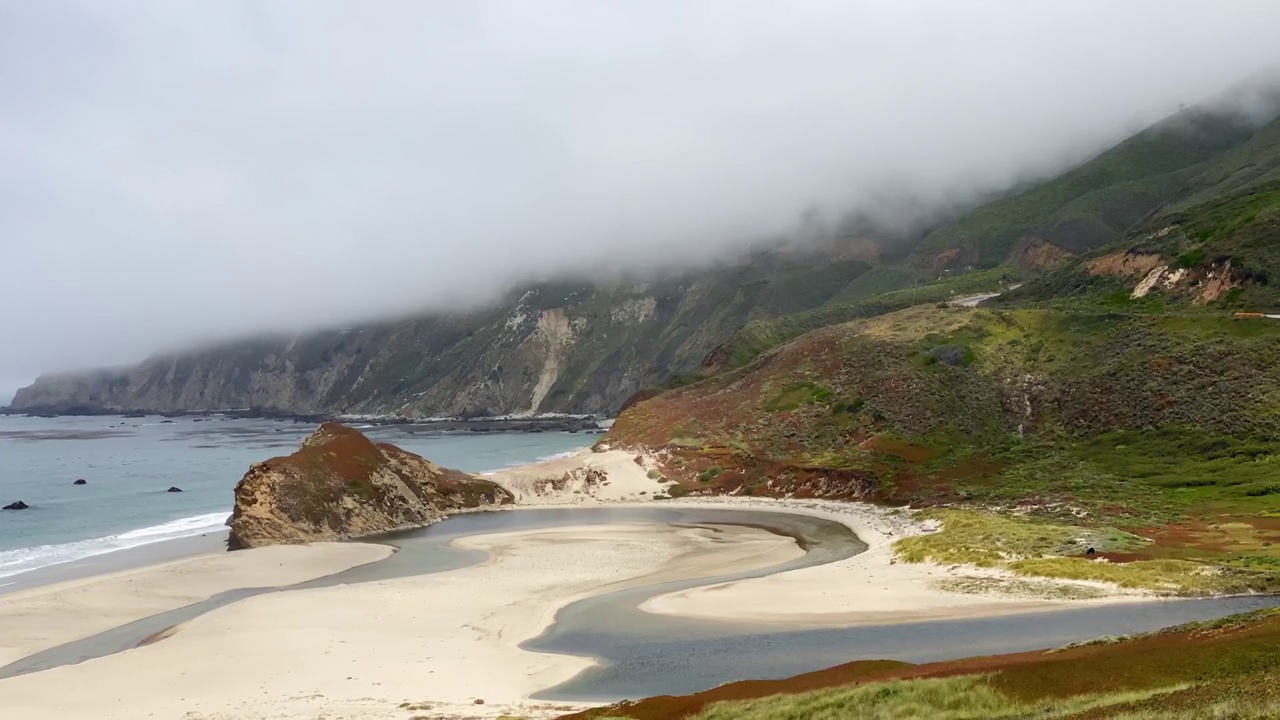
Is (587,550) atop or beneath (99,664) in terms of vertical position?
beneath

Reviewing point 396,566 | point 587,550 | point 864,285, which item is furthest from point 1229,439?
point 864,285

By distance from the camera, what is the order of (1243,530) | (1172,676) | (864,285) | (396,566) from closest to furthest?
(1172,676) → (1243,530) → (396,566) → (864,285)

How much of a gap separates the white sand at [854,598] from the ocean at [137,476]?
4052 cm

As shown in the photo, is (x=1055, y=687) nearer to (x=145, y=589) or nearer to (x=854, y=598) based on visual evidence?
(x=854, y=598)

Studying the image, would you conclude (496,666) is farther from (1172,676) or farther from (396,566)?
(396,566)

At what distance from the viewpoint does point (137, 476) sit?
347 feet

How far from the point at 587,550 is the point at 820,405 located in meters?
36.1

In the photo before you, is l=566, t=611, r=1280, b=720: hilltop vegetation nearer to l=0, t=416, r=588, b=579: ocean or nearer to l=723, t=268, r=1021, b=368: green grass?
l=0, t=416, r=588, b=579: ocean

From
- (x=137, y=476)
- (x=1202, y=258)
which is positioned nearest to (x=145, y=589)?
(x=137, y=476)

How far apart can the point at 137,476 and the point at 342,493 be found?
5749cm

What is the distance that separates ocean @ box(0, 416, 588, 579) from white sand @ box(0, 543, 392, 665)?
862 centimetres

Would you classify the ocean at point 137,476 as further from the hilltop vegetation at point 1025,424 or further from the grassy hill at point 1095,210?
the grassy hill at point 1095,210

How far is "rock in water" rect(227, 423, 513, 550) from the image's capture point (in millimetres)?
58219

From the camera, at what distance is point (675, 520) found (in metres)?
63.9
